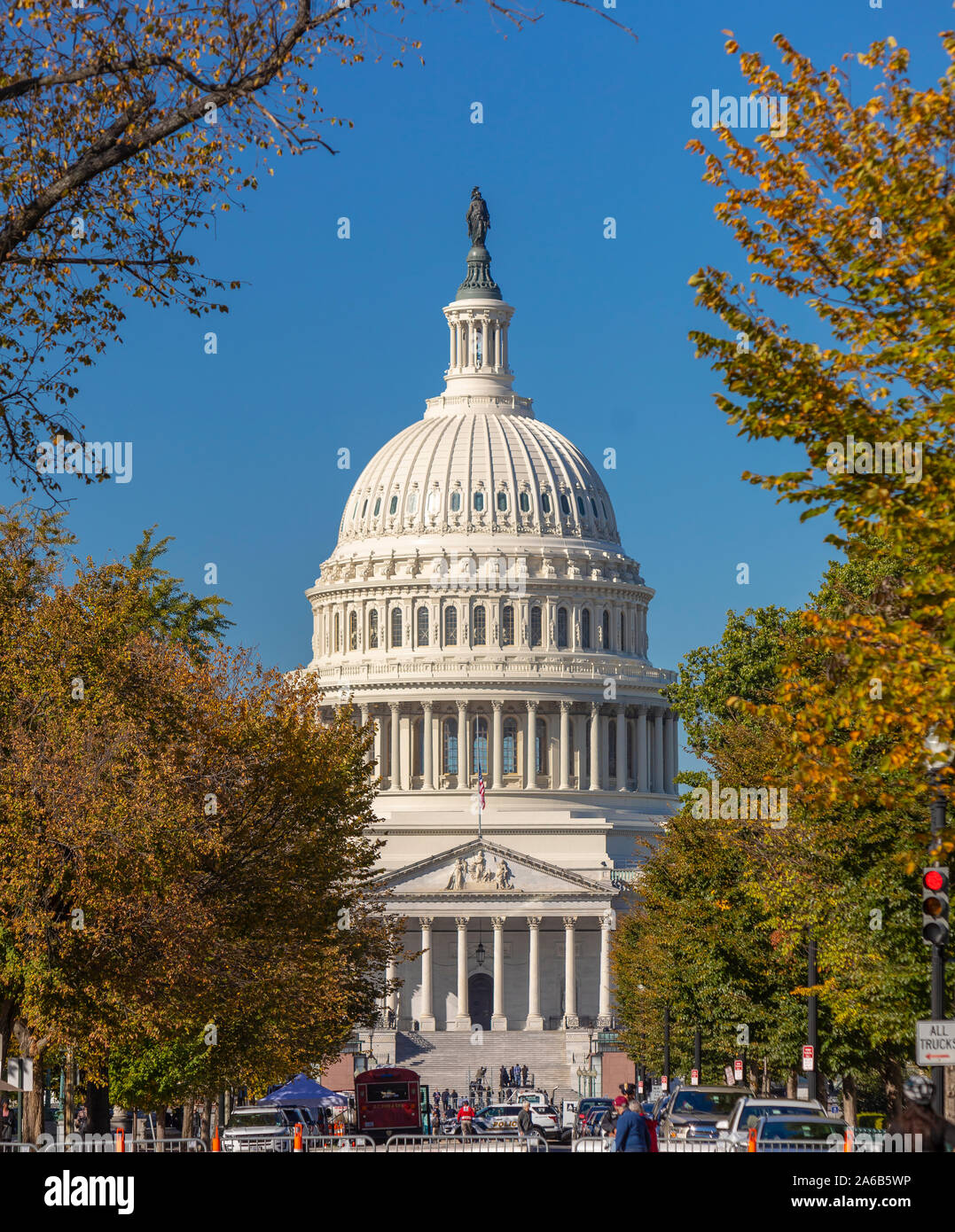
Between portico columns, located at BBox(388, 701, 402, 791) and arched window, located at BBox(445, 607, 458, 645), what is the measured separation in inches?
273

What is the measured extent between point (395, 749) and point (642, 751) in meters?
20.1

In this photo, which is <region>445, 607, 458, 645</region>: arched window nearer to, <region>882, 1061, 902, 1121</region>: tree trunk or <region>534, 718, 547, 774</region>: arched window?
<region>534, 718, 547, 774</region>: arched window

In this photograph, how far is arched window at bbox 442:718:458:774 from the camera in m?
164

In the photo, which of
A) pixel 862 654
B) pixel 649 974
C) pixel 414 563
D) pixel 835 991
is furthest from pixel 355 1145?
pixel 414 563

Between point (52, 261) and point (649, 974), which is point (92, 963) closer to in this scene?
point (52, 261)

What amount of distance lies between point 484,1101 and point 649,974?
2710cm

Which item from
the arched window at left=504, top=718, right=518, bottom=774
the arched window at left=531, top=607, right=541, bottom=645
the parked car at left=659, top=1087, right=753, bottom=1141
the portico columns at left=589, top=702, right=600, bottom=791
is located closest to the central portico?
the portico columns at left=589, top=702, right=600, bottom=791

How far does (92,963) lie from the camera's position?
135 ft

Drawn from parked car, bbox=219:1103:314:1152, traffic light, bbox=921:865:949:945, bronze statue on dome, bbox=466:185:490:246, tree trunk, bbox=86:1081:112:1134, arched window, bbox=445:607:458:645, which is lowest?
parked car, bbox=219:1103:314:1152

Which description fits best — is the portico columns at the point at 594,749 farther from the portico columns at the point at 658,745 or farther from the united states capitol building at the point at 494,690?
the portico columns at the point at 658,745

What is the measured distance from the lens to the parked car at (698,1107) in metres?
44.3

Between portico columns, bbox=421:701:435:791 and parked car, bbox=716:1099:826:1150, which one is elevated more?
portico columns, bbox=421:701:435:791

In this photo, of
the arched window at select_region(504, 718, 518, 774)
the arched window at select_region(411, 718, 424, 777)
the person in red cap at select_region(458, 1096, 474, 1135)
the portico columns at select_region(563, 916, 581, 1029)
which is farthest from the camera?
the arched window at select_region(504, 718, 518, 774)

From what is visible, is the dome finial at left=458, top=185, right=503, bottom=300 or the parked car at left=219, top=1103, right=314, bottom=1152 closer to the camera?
the parked car at left=219, top=1103, right=314, bottom=1152
